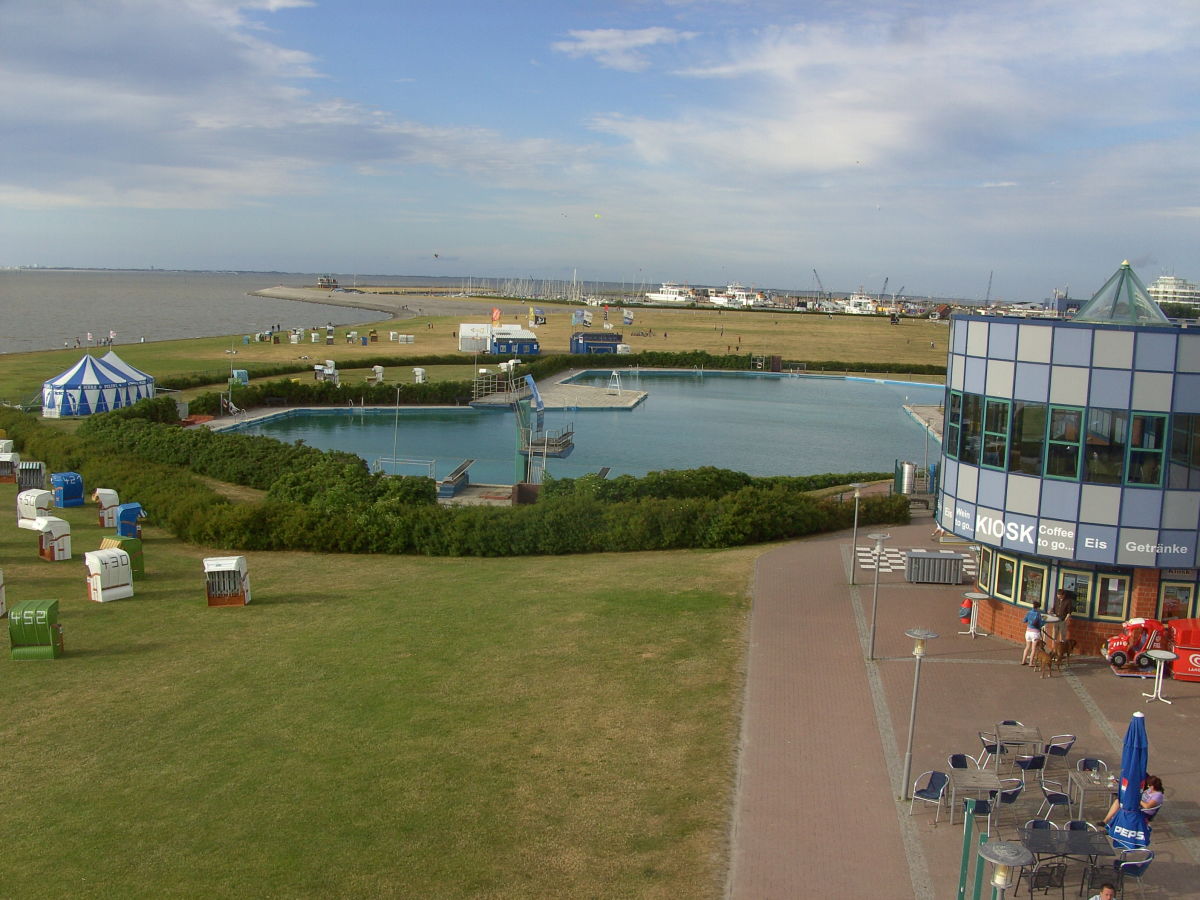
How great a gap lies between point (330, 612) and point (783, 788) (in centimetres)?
983

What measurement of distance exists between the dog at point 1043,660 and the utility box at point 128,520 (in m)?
19.2

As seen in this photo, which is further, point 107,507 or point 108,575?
point 107,507

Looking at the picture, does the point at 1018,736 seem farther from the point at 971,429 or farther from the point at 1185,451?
the point at 971,429

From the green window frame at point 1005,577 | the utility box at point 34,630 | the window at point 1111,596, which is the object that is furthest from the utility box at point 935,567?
the utility box at point 34,630

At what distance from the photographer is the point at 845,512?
24.2 meters

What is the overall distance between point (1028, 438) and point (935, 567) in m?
4.89

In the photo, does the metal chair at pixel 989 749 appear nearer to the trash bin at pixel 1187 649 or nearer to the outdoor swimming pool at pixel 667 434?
the trash bin at pixel 1187 649

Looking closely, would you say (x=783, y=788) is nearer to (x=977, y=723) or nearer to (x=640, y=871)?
(x=640, y=871)

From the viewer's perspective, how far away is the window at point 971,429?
1488 cm

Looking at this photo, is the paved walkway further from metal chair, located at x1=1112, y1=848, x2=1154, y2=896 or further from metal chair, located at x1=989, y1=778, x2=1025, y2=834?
metal chair, located at x1=1112, y1=848, x2=1154, y2=896

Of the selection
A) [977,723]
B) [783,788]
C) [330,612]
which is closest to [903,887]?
[783,788]

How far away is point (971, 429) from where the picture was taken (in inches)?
593

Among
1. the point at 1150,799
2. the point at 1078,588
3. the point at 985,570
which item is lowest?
the point at 1150,799

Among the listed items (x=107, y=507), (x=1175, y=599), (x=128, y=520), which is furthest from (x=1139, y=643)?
(x=107, y=507)
